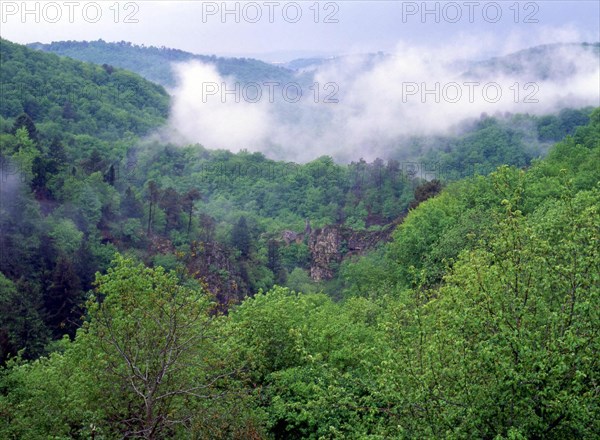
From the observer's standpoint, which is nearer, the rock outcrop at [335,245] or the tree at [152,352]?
the tree at [152,352]

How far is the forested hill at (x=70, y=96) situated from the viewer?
105 meters

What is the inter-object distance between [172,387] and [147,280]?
6396mm

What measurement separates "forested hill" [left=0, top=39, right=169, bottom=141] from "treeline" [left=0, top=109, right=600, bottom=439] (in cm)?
8533

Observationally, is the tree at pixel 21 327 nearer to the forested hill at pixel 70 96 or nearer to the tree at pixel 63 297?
the tree at pixel 63 297

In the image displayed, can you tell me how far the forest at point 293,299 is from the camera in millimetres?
11836

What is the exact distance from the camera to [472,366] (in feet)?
38.7

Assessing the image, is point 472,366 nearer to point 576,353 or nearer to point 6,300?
point 576,353

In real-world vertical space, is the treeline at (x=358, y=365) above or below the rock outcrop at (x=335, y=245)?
above

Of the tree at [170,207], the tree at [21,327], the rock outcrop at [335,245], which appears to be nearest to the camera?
the tree at [21,327]

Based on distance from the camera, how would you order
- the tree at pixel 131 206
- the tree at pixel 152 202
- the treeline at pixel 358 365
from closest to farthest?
the treeline at pixel 358 365, the tree at pixel 152 202, the tree at pixel 131 206

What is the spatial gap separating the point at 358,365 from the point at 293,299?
19.1ft

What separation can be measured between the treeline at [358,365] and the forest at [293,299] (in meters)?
0.06

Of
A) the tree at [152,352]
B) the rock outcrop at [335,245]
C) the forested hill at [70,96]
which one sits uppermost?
the forested hill at [70,96]

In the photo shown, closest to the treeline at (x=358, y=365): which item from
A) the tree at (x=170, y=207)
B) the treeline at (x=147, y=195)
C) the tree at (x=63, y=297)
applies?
the treeline at (x=147, y=195)
